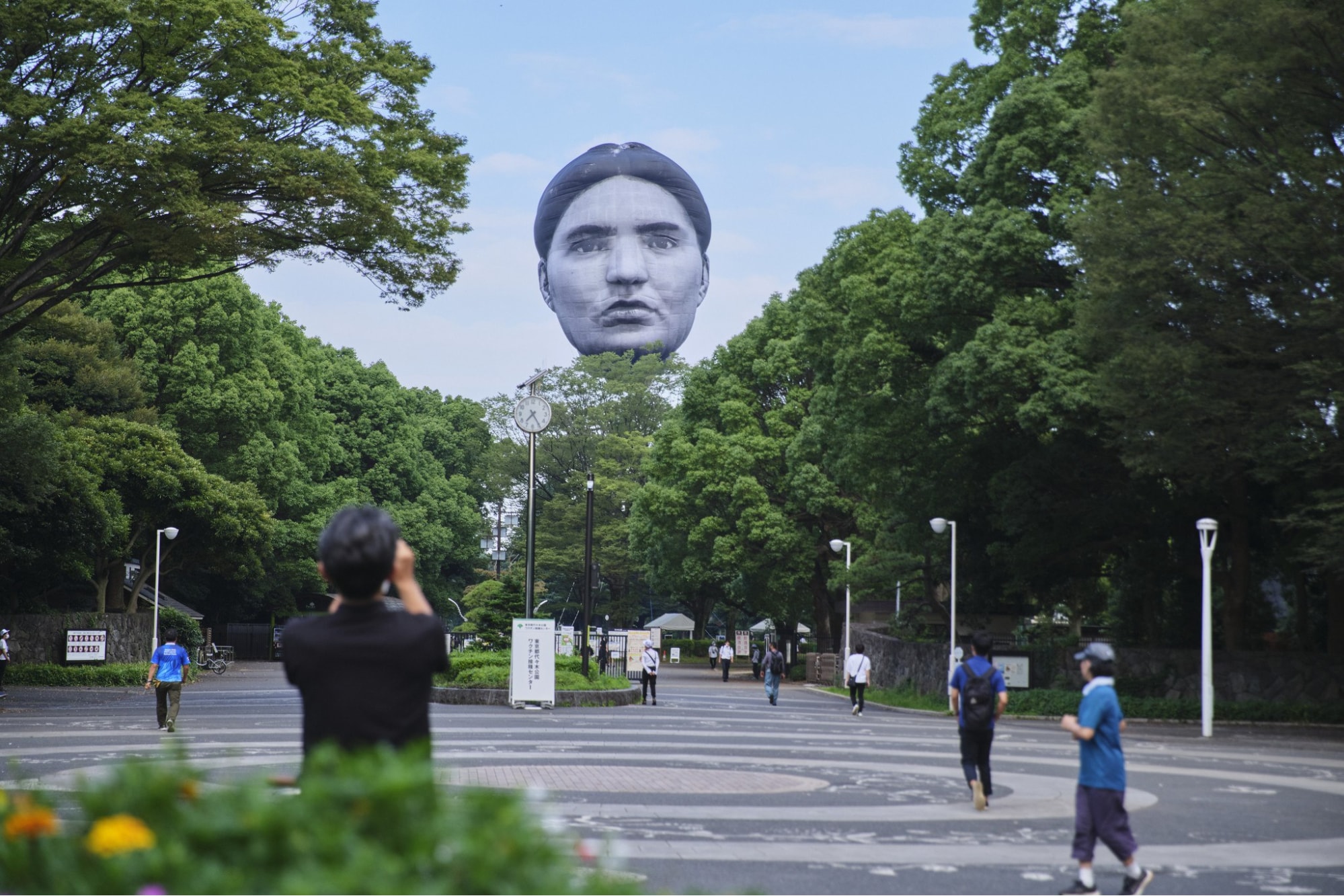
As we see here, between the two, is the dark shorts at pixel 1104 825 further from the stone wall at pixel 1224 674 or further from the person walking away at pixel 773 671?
the person walking away at pixel 773 671

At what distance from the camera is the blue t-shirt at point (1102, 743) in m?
8.90

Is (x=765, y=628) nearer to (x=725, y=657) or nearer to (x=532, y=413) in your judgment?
(x=725, y=657)

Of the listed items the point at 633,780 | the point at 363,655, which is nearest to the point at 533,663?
the point at 633,780

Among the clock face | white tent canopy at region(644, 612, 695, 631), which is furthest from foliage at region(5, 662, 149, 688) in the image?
white tent canopy at region(644, 612, 695, 631)

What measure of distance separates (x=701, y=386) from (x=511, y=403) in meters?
25.5

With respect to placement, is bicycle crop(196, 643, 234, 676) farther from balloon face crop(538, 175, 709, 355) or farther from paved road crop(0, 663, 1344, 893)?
balloon face crop(538, 175, 709, 355)

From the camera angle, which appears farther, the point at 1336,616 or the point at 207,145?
the point at 1336,616

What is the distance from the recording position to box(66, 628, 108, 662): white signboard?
37.8 metres

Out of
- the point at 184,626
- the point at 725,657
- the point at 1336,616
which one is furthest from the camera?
the point at 725,657

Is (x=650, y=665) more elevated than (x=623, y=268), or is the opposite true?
(x=623, y=268)

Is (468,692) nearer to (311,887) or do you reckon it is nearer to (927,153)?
(927,153)

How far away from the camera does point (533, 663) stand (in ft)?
94.5

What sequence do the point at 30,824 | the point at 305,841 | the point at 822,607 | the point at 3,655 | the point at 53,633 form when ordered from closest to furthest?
1. the point at 305,841
2. the point at 30,824
3. the point at 3,655
4. the point at 53,633
5. the point at 822,607

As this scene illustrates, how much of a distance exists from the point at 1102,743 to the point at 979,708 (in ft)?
13.9
